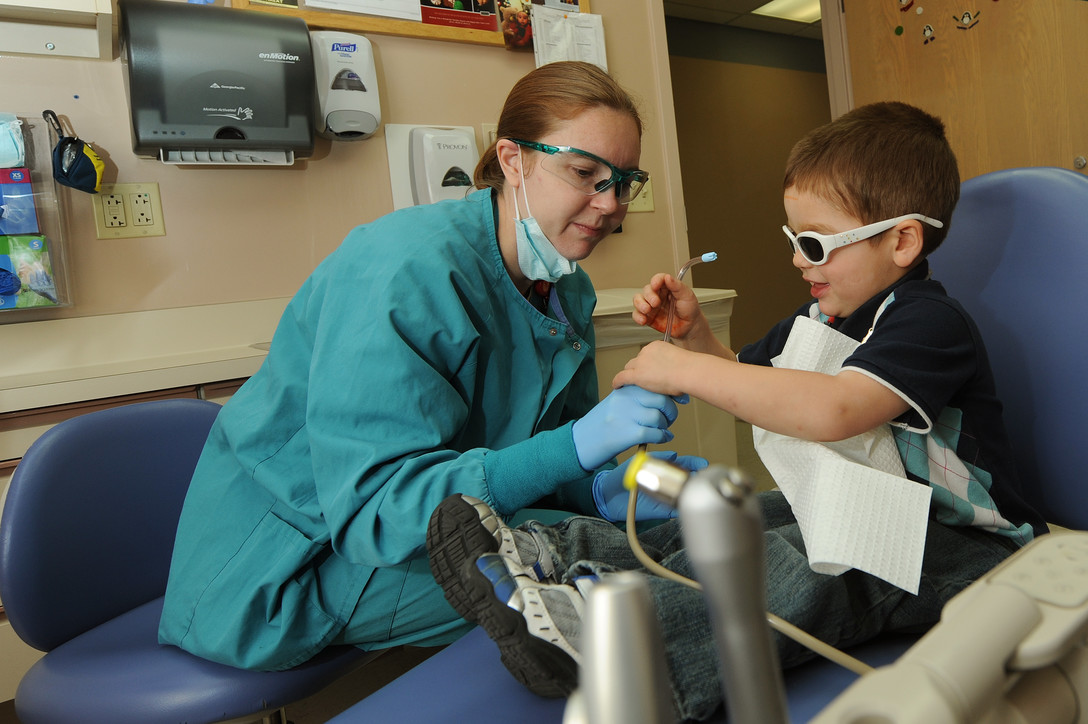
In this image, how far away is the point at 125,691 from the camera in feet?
2.94

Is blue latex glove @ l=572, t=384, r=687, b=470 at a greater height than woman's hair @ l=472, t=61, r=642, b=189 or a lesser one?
lesser

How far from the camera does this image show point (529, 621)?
61cm

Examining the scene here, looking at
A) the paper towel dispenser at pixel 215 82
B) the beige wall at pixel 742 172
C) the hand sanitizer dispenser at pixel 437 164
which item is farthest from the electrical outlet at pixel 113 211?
the beige wall at pixel 742 172

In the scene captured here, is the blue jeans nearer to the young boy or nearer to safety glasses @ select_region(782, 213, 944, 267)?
the young boy

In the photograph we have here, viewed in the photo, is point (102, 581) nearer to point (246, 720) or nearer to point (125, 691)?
point (125, 691)

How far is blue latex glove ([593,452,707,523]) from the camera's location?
3.61 ft

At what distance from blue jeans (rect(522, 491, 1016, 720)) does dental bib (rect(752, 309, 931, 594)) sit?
29mm

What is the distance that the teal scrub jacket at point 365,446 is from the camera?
85cm

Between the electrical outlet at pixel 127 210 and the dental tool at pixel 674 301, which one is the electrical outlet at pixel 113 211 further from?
the dental tool at pixel 674 301

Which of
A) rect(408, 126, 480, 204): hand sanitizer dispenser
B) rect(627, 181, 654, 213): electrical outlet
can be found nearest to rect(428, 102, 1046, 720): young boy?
rect(408, 126, 480, 204): hand sanitizer dispenser

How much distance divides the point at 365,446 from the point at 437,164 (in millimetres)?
1632

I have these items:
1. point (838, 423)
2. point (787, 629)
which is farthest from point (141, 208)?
point (787, 629)

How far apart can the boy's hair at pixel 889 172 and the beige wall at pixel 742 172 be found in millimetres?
4343

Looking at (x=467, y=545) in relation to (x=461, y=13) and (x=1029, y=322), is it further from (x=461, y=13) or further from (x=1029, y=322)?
(x=461, y=13)
